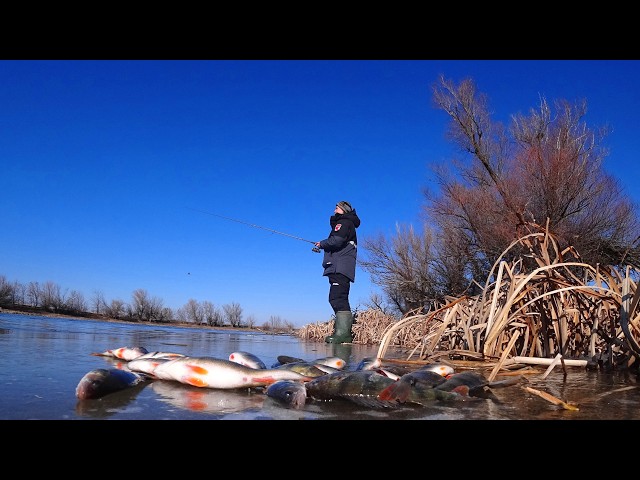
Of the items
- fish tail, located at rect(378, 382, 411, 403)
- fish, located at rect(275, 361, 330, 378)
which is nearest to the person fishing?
fish, located at rect(275, 361, 330, 378)

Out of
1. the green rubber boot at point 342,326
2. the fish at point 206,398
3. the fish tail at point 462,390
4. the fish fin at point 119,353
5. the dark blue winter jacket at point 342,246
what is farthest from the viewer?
the green rubber boot at point 342,326

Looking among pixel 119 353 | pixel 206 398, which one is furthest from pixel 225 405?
pixel 119 353

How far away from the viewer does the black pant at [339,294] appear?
9.43 metres

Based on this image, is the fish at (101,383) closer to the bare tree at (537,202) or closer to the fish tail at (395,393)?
the fish tail at (395,393)

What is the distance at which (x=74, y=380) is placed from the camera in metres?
2.14

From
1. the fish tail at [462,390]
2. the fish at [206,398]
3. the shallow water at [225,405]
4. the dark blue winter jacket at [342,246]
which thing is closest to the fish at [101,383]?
the shallow water at [225,405]

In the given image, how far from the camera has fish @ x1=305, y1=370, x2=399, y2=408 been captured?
1881 mm

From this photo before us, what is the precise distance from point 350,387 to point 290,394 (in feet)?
0.82

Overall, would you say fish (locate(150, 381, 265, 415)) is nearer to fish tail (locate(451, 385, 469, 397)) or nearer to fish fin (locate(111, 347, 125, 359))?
fish tail (locate(451, 385, 469, 397))
